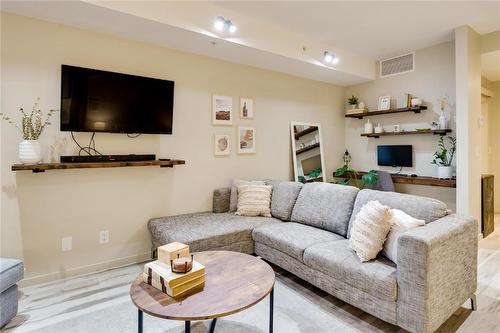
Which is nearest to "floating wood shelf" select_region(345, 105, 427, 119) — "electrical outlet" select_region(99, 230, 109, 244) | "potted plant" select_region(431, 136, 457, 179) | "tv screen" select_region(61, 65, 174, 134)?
"potted plant" select_region(431, 136, 457, 179)

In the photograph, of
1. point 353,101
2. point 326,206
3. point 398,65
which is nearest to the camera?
point 326,206

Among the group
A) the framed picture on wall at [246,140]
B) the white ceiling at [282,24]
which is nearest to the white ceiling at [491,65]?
the white ceiling at [282,24]

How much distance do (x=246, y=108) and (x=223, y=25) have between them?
1.22 metres

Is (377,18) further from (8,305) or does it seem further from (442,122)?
(8,305)

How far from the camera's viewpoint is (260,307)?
2.20 m

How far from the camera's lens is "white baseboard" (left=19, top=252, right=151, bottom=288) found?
256cm

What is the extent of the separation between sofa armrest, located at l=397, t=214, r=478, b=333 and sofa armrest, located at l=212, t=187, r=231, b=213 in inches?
85.7

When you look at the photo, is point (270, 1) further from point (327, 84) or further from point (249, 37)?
point (327, 84)

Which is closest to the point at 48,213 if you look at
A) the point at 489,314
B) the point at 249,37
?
the point at 249,37

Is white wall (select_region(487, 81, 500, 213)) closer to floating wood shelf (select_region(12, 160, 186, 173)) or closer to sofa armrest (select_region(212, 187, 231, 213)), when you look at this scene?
sofa armrest (select_region(212, 187, 231, 213))

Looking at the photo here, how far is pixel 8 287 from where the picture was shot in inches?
76.2

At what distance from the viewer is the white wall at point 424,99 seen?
394 cm

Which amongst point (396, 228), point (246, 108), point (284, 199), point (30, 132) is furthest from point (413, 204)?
point (30, 132)

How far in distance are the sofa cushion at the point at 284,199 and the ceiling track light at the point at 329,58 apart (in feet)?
6.20
